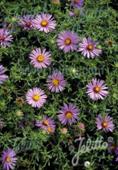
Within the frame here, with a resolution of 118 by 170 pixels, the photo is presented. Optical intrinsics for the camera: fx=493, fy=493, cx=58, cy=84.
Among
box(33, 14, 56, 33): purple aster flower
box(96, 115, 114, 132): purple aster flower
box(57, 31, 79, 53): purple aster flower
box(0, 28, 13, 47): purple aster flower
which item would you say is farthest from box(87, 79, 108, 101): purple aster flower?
box(0, 28, 13, 47): purple aster flower

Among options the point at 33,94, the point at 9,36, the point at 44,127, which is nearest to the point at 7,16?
the point at 9,36

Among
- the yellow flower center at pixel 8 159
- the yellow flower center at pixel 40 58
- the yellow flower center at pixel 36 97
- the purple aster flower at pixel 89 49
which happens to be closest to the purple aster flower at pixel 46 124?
the yellow flower center at pixel 36 97

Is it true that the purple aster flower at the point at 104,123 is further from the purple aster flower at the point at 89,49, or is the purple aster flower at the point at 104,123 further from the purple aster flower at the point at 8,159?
the purple aster flower at the point at 8,159

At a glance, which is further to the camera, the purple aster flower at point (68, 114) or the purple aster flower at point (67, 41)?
the purple aster flower at point (67, 41)

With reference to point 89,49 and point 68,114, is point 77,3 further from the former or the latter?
point 68,114

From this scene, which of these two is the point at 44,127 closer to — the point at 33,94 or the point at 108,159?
the point at 33,94

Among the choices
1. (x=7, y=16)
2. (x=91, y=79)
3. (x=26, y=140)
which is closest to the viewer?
(x=26, y=140)
